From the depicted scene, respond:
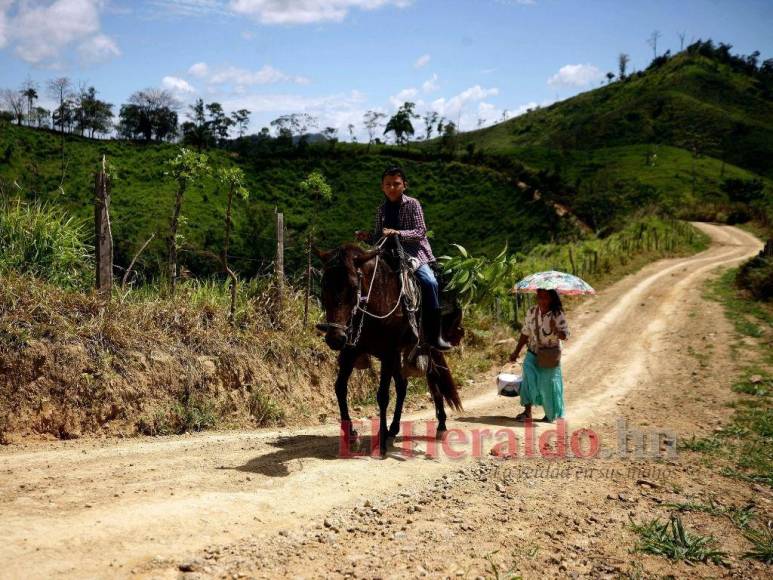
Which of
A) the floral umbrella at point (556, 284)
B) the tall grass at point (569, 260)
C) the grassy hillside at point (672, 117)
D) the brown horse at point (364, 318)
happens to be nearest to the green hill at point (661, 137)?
the grassy hillside at point (672, 117)

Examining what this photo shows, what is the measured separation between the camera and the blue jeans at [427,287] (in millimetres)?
7457

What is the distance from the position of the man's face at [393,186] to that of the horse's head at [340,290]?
139 centimetres

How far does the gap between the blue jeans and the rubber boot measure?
4.1 inches

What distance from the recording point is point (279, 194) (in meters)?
78.4

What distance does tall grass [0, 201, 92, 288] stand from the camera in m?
8.14

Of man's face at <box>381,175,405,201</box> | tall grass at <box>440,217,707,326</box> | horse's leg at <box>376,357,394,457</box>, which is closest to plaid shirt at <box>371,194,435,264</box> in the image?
man's face at <box>381,175,405,201</box>

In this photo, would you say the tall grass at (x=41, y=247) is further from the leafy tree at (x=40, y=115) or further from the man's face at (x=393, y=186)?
the leafy tree at (x=40, y=115)

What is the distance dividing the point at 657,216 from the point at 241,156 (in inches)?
2579

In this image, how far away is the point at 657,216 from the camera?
4009cm

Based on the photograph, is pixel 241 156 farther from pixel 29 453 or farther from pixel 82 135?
pixel 29 453

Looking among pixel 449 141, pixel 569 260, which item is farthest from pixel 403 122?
pixel 569 260

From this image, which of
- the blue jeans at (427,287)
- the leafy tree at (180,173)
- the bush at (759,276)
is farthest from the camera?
the bush at (759,276)

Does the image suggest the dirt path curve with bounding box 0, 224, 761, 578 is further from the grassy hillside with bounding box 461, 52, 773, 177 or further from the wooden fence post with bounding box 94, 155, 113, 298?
the grassy hillside with bounding box 461, 52, 773, 177

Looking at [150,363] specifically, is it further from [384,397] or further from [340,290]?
[340,290]
